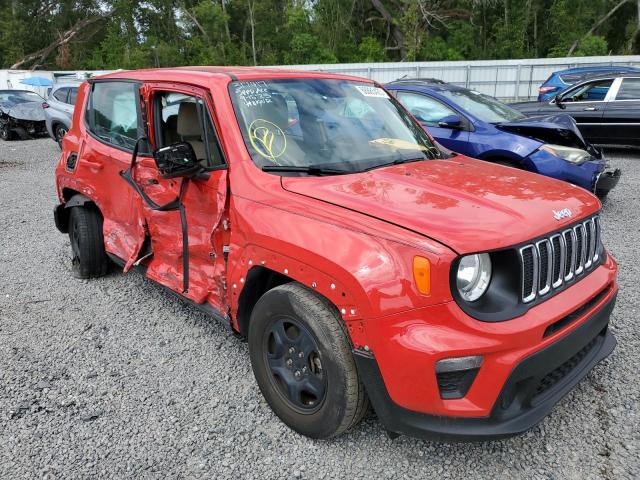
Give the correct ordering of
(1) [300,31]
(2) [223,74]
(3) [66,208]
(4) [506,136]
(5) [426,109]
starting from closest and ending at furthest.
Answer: (2) [223,74]
(3) [66,208]
(4) [506,136]
(5) [426,109]
(1) [300,31]

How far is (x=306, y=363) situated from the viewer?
7.98 ft

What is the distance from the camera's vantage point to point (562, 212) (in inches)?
94.0

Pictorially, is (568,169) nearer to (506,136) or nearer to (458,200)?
(506,136)

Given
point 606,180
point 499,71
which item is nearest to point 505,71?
point 499,71

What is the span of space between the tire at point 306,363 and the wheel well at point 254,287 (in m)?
0.13

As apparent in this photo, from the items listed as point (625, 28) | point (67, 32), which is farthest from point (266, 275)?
point (67, 32)

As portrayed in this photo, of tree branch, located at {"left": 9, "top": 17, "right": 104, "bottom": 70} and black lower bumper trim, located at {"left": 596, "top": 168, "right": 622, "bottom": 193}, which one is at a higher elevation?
tree branch, located at {"left": 9, "top": 17, "right": 104, "bottom": 70}

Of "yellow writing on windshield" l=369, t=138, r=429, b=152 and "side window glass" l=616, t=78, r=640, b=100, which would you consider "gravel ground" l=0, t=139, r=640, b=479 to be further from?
"side window glass" l=616, t=78, r=640, b=100

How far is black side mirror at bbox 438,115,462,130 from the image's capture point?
5.98m

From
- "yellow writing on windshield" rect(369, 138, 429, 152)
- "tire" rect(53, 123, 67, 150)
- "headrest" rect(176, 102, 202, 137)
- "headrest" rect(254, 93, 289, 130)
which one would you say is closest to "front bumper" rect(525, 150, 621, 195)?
"yellow writing on windshield" rect(369, 138, 429, 152)

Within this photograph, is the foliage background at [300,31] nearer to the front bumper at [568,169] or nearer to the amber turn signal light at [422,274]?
the front bumper at [568,169]

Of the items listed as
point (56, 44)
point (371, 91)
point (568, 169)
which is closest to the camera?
point (371, 91)

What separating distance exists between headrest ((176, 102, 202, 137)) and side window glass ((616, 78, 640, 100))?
360 inches

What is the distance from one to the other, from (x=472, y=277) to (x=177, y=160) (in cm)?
175
